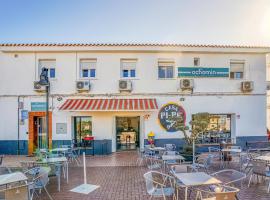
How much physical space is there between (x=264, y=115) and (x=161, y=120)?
309 inches

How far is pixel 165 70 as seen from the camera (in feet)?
52.9

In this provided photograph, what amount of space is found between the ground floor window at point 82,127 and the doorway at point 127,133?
2139mm

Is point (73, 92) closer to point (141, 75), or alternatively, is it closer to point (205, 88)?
point (141, 75)

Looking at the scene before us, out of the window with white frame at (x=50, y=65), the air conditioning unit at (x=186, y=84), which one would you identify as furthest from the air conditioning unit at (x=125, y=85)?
the window with white frame at (x=50, y=65)

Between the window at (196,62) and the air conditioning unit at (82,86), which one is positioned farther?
the window at (196,62)

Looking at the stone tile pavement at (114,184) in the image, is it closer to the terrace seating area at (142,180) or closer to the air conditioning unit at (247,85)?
the terrace seating area at (142,180)

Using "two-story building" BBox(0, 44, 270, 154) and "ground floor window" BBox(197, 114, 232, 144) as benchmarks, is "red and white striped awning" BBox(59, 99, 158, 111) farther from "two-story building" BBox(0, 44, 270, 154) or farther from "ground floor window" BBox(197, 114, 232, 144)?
"ground floor window" BBox(197, 114, 232, 144)

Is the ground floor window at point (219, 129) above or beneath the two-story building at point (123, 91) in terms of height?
beneath

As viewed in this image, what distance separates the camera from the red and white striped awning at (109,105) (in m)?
14.4

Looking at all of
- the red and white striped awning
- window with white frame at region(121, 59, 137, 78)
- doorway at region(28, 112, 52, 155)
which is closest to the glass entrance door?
doorway at region(28, 112, 52, 155)

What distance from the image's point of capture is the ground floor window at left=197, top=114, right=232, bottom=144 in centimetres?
1628

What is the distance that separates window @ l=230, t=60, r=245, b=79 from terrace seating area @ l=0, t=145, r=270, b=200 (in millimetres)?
7074

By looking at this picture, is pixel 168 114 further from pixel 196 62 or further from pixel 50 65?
pixel 50 65

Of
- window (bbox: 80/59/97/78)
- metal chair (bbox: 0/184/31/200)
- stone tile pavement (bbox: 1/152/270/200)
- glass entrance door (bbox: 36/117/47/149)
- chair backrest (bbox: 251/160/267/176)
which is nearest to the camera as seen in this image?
metal chair (bbox: 0/184/31/200)
